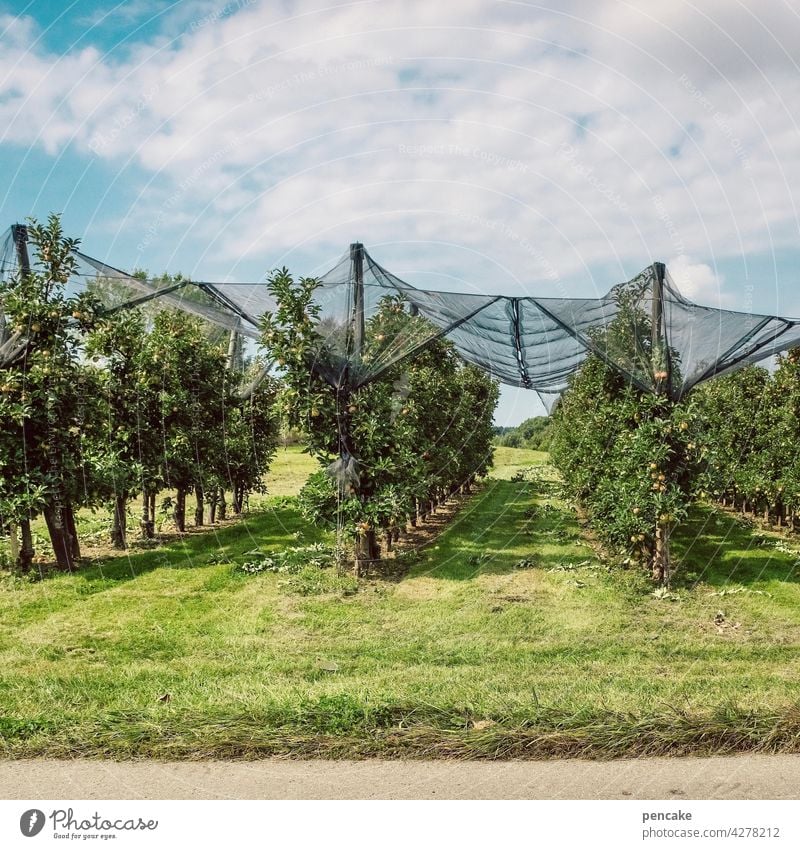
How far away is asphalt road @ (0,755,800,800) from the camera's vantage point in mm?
5367

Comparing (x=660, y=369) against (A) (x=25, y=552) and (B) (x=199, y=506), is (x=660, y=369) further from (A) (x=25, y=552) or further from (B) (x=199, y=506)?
(B) (x=199, y=506)

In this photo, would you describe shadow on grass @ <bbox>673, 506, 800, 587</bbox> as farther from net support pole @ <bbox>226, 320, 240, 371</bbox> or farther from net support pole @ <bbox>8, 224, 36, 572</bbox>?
net support pole @ <bbox>8, 224, 36, 572</bbox>

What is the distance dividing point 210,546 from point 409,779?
1133 cm

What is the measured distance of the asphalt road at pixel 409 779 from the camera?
5.37 meters

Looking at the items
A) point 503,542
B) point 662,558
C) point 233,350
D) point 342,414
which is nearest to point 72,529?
point 233,350

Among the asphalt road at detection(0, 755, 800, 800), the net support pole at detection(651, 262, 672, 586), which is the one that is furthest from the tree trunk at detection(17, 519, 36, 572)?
the net support pole at detection(651, 262, 672, 586)

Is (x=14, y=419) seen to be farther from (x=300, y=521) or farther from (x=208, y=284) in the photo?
(x=300, y=521)

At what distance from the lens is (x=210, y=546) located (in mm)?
16094

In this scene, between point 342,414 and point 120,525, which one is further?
point 120,525

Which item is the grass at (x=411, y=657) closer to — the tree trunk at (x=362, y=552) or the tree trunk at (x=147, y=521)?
the tree trunk at (x=362, y=552)

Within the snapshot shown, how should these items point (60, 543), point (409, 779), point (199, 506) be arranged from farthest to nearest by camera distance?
point (199, 506) → point (60, 543) → point (409, 779)

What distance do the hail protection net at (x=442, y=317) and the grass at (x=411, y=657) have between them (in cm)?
374

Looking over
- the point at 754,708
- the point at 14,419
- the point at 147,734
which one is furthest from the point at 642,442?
the point at 14,419
